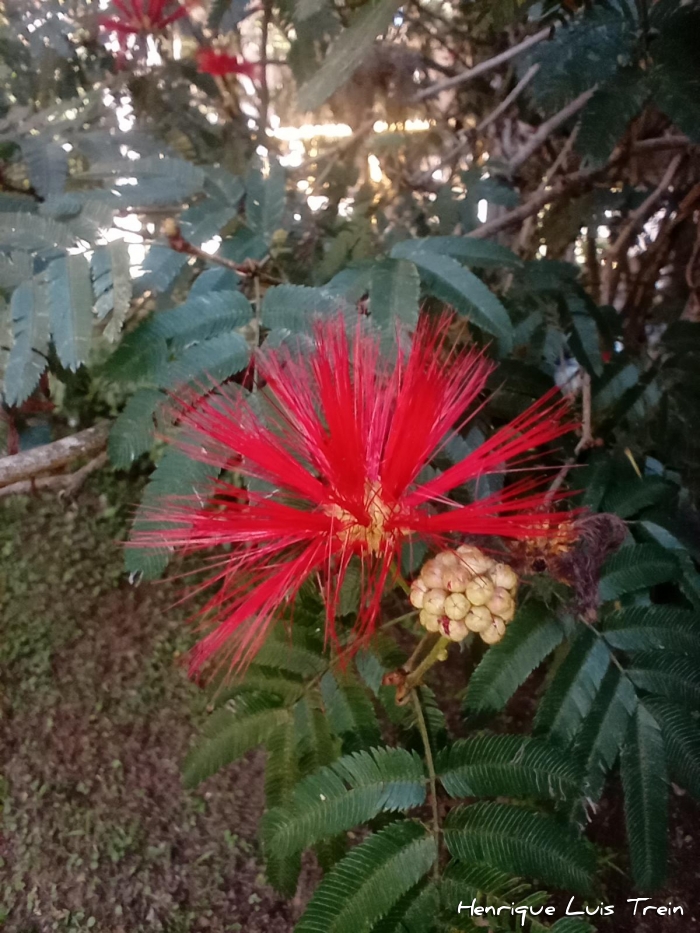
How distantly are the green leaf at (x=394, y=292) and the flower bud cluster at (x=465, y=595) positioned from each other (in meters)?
0.24

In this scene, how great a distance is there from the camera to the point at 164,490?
1.85 feet

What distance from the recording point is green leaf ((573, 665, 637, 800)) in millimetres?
600

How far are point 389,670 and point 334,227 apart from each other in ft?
2.36

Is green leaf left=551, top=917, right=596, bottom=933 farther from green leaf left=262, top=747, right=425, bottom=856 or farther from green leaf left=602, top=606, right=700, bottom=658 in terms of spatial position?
green leaf left=602, top=606, right=700, bottom=658

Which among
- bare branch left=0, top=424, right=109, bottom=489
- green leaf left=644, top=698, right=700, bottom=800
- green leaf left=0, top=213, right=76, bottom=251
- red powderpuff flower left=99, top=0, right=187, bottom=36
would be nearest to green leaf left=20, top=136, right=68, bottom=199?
green leaf left=0, top=213, right=76, bottom=251

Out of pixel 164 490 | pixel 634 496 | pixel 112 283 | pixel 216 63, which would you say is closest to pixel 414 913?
pixel 164 490

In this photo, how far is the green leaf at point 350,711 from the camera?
0.65m

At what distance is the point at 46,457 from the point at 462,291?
1.65 feet

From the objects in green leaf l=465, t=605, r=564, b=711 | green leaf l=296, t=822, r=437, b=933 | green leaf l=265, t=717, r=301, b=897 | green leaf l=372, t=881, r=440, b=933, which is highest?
green leaf l=465, t=605, r=564, b=711

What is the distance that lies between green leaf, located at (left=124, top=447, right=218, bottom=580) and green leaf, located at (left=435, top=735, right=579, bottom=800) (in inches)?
12.6

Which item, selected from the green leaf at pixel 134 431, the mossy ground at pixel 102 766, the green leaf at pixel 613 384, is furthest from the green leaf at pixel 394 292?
the mossy ground at pixel 102 766

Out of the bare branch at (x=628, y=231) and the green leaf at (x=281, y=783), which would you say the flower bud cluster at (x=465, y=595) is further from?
the bare branch at (x=628, y=231)

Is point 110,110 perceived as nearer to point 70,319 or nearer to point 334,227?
point 334,227

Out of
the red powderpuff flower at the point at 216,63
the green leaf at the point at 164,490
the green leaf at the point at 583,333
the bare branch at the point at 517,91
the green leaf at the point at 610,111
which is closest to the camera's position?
the green leaf at the point at 164,490
